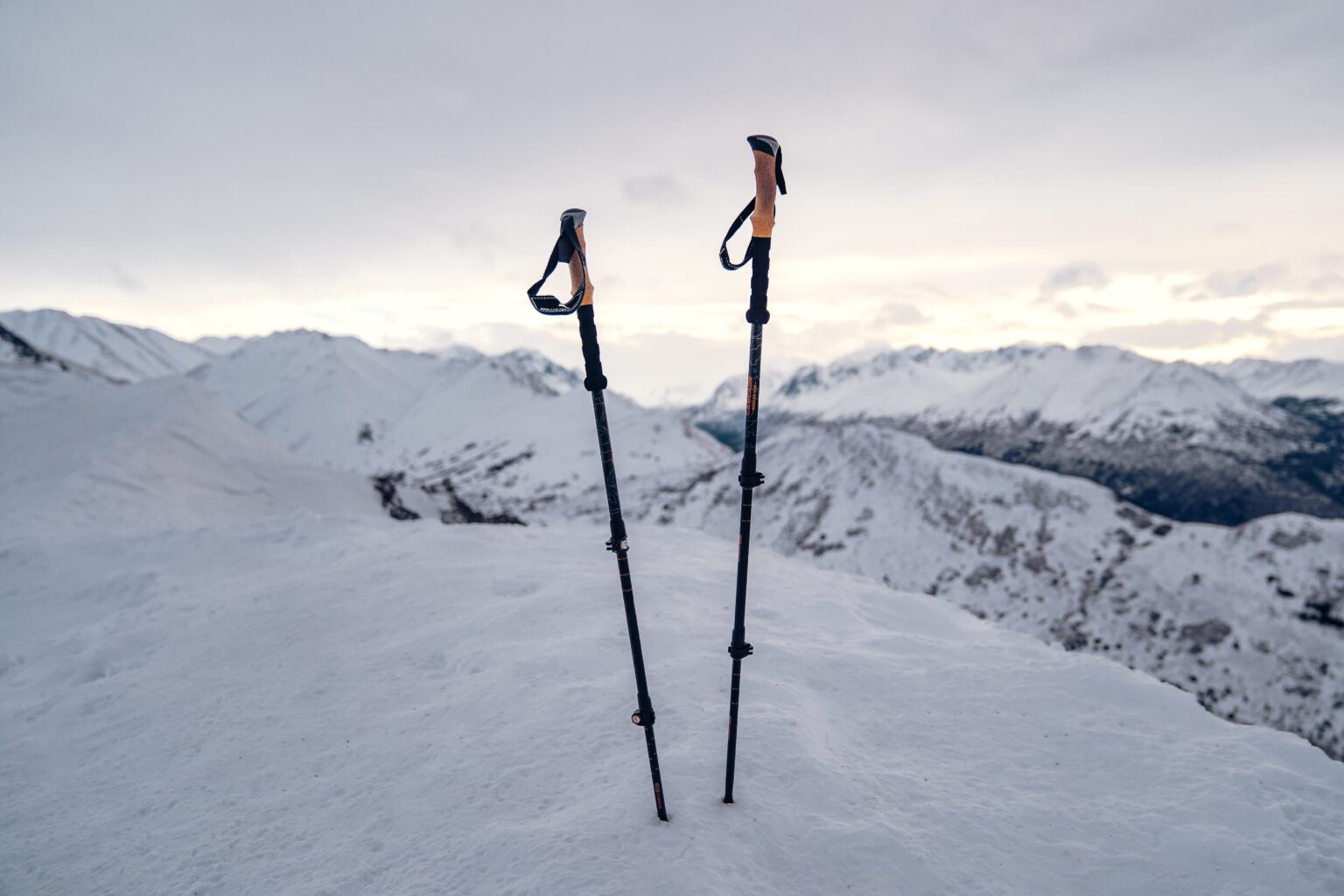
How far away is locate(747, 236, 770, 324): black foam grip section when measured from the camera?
489 cm

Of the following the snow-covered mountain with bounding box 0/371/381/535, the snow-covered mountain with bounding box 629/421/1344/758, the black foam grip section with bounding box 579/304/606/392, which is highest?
the black foam grip section with bounding box 579/304/606/392

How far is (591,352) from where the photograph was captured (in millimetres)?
5102

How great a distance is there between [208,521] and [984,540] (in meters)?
48.0

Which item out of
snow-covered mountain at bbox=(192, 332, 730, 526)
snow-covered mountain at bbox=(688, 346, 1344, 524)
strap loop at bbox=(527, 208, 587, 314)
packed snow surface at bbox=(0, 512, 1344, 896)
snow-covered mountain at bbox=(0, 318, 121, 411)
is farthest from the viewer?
snow-covered mountain at bbox=(688, 346, 1344, 524)

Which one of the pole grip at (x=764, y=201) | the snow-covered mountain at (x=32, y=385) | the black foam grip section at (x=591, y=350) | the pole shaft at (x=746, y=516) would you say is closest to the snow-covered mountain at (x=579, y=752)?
the pole shaft at (x=746, y=516)

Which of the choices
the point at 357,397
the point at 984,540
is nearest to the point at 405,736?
the point at 984,540

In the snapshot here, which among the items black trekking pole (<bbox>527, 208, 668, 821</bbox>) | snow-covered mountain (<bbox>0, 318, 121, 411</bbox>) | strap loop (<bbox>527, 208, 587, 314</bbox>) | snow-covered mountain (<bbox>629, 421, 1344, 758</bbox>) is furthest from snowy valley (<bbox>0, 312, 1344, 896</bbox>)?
snow-covered mountain (<bbox>0, 318, 121, 411</bbox>)

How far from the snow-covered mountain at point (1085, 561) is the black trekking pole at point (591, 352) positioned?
7.63 m

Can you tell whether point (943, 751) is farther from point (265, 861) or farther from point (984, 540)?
point (984, 540)

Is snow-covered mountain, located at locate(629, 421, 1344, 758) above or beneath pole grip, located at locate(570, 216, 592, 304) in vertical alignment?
beneath

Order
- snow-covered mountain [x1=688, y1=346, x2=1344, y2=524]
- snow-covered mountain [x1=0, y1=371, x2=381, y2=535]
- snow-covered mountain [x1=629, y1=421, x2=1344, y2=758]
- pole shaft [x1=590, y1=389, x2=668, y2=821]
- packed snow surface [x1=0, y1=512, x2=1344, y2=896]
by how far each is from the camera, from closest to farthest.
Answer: pole shaft [x1=590, y1=389, x2=668, y2=821]
packed snow surface [x1=0, y1=512, x2=1344, y2=896]
snow-covered mountain [x1=0, y1=371, x2=381, y2=535]
snow-covered mountain [x1=629, y1=421, x2=1344, y2=758]
snow-covered mountain [x1=688, y1=346, x2=1344, y2=524]

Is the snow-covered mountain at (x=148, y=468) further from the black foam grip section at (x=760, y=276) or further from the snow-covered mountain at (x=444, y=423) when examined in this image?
the snow-covered mountain at (x=444, y=423)

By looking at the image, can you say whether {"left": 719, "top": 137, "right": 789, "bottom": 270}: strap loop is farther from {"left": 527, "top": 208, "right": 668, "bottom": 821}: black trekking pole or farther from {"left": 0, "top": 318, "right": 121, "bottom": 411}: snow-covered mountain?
{"left": 0, "top": 318, "right": 121, "bottom": 411}: snow-covered mountain

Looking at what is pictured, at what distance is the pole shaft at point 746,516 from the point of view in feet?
16.2
